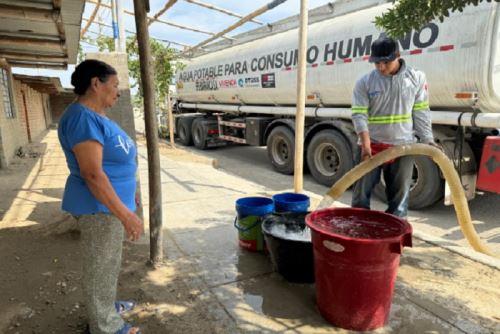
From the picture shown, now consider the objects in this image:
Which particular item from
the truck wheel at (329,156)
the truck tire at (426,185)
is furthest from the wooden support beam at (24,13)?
the truck tire at (426,185)

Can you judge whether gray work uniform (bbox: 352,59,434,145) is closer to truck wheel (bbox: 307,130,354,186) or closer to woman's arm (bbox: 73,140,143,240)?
woman's arm (bbox: 73,140,143,240)

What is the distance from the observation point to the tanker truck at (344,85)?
4.20 metres

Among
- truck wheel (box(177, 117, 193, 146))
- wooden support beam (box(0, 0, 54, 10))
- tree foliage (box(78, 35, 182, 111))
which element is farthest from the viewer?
tree foliage (box(78, 35, 182, 111))

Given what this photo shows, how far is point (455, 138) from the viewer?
471 centimetres

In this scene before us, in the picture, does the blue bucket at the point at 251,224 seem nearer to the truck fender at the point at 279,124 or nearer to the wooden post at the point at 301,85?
the wooden post at the point at 301,85

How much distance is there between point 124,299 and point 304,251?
4.37 feet

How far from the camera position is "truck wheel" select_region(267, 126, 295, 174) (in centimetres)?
746

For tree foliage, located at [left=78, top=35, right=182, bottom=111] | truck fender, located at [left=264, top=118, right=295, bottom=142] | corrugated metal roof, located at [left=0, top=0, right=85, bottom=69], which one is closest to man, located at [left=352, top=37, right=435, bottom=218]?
corrugated metal roof, located at [left=0, top=0, right=85, bottom=69]

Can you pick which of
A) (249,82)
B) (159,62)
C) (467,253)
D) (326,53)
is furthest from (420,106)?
(159,62)

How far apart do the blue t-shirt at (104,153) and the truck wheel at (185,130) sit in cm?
1074

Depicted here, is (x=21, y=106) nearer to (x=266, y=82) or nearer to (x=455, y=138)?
(x=266, y=82)

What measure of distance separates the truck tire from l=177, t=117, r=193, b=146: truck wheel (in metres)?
8.81

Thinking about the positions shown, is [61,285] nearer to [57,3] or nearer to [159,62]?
[57,3]

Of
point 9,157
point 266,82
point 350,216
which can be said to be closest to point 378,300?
point 350,216
